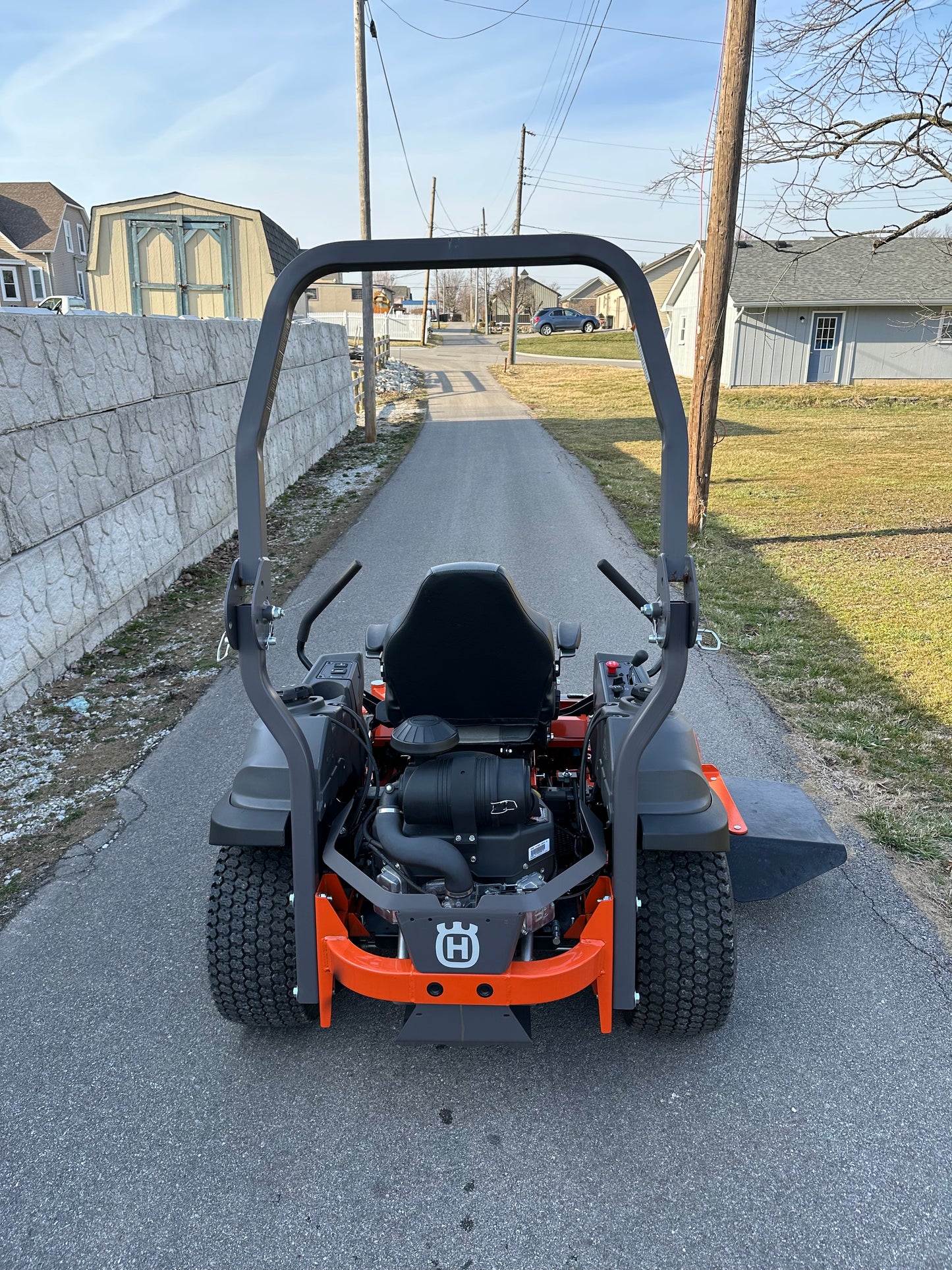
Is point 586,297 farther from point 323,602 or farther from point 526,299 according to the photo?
point 323,602

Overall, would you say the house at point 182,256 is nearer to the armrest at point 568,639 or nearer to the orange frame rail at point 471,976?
the armrest at point 568,639

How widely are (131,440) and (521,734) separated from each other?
202 inches

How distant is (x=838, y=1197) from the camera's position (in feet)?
7.52

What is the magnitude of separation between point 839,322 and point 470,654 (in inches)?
1051

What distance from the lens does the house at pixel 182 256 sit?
60.9ft

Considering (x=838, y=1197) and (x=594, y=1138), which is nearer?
(x=838, y=1197)

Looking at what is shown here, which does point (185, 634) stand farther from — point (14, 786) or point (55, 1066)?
point (55, 1066)

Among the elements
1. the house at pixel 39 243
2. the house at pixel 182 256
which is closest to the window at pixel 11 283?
the house at pixel 39 243

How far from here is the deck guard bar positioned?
2311 mm

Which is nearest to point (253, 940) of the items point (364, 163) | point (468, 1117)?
point (468, 1117)

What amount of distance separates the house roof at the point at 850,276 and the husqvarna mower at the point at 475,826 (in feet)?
79.4

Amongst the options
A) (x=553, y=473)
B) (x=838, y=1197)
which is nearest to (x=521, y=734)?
(x=838, y=1197)

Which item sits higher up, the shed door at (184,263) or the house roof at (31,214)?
the house roof at (31,214)

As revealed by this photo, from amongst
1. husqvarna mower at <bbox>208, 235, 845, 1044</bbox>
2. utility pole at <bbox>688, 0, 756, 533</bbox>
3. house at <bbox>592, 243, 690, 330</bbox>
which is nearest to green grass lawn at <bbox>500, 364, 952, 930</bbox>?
utility pole at <bbox>688, 0, 756, 533</bbox>
